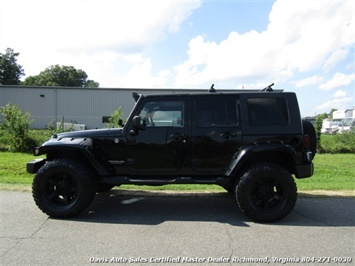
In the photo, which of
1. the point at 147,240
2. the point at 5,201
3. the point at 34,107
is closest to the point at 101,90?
the point at 34,107

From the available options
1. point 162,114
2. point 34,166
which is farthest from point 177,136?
point 34,166

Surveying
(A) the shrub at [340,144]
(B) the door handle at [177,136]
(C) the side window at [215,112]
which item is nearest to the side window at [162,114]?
(B) the door handle at [177,136]

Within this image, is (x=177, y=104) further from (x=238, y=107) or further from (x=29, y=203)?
(x=29, y=203)

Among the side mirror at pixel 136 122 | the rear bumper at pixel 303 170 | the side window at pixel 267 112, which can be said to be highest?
the side window at pixel 267 112

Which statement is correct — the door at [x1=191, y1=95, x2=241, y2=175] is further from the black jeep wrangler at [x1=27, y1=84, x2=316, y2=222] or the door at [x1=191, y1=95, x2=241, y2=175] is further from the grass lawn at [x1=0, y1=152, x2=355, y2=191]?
the grass lawn at [x1=0, y1=152, x2=355, y2=191]

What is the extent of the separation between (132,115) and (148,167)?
940mm

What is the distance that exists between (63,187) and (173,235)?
7.07 ft

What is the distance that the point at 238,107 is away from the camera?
5.55 meters

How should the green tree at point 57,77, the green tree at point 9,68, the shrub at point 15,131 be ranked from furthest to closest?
the green tree at point 57,77, the green tree at point 9,68, the shrub at point 15,131

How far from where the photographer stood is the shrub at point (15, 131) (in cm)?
1461

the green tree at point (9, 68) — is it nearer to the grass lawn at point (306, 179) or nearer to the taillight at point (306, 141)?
the grass lawn at point (306, 179)

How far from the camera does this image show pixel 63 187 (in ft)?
18.0

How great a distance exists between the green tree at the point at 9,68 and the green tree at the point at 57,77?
457 centimetres

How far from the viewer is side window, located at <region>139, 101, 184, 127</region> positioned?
5590 mm
